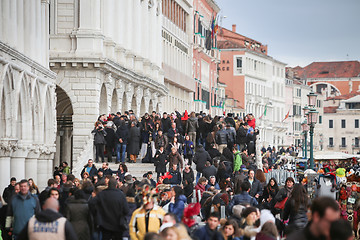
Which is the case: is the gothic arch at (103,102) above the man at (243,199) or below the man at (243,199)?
above

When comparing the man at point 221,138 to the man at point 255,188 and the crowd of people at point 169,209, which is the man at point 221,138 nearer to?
the crowd of people at point 169,209

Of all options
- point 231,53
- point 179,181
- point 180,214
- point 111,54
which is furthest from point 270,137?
point 180,214

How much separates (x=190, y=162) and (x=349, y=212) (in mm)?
8732

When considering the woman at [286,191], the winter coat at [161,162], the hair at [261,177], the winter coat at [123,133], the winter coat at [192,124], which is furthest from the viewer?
the winter coat at [192,124]

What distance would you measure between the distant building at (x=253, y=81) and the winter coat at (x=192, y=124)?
255 ft

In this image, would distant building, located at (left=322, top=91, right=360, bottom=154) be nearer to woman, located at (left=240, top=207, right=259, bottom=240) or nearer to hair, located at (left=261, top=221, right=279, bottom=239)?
woman, located at (left=240, top=207, right=259, bottom=240)

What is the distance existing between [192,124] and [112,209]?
2090cm

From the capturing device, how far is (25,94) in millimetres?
34906

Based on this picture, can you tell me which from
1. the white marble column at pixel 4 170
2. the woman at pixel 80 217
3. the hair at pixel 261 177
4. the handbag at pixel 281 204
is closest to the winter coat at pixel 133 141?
the white marble column at pixel 4 170

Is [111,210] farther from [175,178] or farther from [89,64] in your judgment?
[89,64]

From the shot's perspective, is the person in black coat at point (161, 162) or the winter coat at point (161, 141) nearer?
the person in black coat at point (161, 162)

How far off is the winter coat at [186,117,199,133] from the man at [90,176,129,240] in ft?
68.1

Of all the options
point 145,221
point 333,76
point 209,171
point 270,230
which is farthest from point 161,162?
point 333,76

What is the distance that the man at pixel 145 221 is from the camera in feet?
50.8
